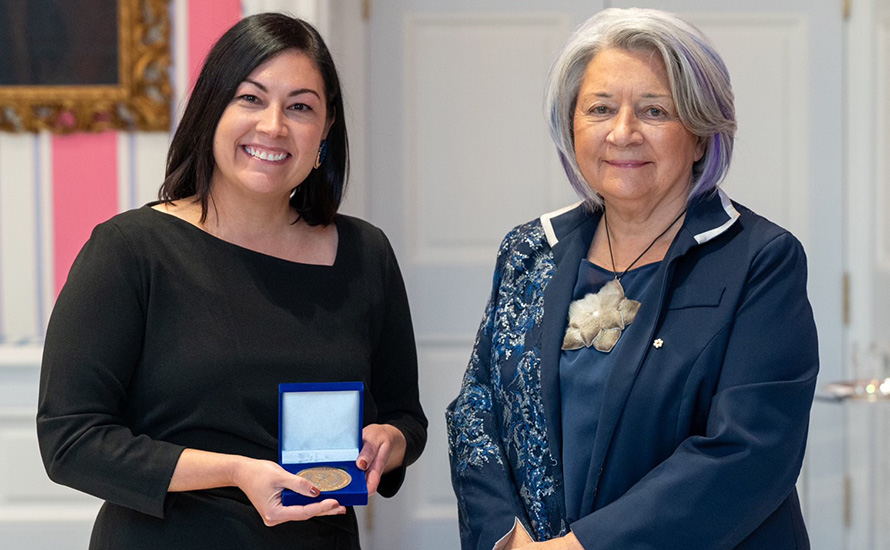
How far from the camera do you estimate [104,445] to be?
169 cm

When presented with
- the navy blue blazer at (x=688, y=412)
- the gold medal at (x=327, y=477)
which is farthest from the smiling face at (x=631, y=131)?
the gold medal at (x=327, y=477)

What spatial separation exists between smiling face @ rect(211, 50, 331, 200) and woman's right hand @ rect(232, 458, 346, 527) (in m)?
0.52

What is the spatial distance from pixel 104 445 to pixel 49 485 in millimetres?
1524

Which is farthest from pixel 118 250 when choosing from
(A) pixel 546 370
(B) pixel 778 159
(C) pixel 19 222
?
(B) pixel 778 159

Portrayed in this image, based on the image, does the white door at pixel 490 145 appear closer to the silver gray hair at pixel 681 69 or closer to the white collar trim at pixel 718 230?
the silver gray hair at pixel 681 69

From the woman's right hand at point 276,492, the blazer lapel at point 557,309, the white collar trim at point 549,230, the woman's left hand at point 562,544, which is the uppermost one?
the white collar trim at point 549,230

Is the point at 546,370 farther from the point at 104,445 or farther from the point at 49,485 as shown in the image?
the point at 49,485

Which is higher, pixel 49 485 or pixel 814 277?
pixel 814 277

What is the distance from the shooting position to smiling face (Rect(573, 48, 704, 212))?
5.80ft

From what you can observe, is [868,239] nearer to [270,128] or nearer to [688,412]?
[688,412]

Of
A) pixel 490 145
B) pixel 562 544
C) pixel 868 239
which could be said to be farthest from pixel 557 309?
pixel 868 239

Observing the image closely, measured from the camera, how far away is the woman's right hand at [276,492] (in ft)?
5.38

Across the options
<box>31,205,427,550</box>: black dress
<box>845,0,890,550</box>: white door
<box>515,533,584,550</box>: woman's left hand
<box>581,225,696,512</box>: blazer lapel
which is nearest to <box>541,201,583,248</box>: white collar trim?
<box>581,225,696,512</box>: blazer lapel

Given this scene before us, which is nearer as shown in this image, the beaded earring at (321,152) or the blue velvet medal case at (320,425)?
the blue velvet medal case at (320,425)
